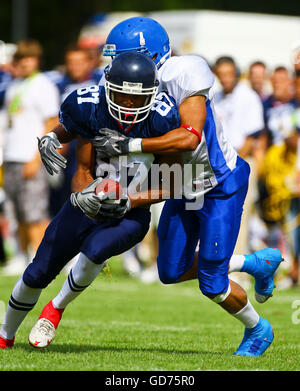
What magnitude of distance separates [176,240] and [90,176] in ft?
2.02

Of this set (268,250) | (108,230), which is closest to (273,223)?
(268,250)

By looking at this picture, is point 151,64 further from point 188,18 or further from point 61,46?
point 61,46

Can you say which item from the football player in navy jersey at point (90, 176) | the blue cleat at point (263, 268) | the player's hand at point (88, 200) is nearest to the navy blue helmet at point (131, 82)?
the football player in navy jersey at point (90, 176)

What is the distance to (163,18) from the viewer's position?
1459 cm

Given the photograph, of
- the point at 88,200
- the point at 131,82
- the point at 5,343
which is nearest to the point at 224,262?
the point at 88,200

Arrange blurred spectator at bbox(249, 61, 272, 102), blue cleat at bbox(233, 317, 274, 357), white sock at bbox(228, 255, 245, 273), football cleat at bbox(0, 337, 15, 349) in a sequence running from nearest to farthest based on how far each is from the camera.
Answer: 1. football cleat at bbox(0, 337, 15, 349)
2. blue cleat at bbox(233, 317, 274, 357)
3. white sock at bbox(228, 255, 245, 273)
4. blurred spectator at bbox(249, 61, 272, 102)

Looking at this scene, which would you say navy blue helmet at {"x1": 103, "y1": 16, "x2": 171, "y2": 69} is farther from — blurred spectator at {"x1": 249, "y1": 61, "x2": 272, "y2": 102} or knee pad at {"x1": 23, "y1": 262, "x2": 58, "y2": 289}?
blurred spectator at {"x1": 249, "y1": 61, "x2": 272, "y2": 102}

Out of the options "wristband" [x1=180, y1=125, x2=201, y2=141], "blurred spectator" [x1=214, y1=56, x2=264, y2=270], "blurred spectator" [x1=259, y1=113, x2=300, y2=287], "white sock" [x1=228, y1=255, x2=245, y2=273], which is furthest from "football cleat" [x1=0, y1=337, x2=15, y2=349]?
"blurred spectator" [x1=259, y1=113, x2=300, y2=287]

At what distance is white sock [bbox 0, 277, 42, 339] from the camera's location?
466cm

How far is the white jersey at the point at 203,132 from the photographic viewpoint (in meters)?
4.48

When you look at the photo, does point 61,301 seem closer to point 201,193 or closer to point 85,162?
point 85,162

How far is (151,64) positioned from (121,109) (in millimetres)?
270

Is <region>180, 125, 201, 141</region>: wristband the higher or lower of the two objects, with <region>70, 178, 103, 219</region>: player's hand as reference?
higher

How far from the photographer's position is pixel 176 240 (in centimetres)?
491
